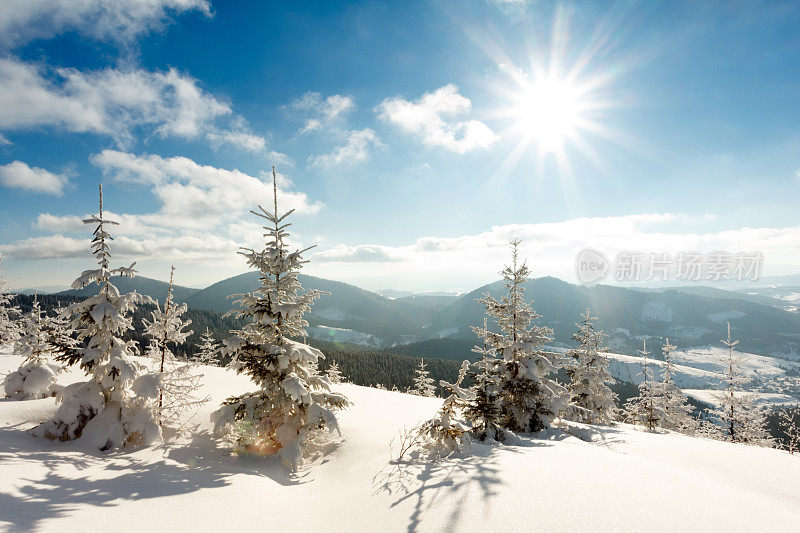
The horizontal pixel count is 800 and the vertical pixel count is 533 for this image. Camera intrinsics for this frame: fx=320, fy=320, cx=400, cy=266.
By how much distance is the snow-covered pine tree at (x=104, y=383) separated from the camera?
9.09 m

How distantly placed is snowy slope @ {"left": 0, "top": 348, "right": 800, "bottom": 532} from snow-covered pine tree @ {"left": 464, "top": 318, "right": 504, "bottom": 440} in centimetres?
221

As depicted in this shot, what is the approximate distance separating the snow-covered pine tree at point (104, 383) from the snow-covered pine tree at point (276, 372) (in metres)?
2.16

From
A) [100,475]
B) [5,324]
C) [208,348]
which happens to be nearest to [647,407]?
[100,475]

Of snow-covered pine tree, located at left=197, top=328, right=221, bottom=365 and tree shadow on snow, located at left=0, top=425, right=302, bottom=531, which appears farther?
snow-covered pine tree, located at left=197, top=328, right=221, bottom=365

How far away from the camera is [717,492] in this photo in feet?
20.1

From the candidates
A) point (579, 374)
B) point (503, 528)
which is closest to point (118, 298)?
point (503, 528)

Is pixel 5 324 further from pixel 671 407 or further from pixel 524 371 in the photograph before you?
pixel 671 407

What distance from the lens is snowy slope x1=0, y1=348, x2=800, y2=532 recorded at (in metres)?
4.97

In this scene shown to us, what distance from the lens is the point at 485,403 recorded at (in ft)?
40.5

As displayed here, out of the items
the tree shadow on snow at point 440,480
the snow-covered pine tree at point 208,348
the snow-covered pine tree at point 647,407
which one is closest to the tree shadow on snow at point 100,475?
the tree shadow on snow at point 440,480

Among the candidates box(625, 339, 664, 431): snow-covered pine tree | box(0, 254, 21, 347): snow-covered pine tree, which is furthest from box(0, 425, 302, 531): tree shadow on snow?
box(0, 254, 21, 347): snow-covered pine tree

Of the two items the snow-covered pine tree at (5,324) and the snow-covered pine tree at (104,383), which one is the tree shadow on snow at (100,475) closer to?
the snow-covered pine tree at (104,383)

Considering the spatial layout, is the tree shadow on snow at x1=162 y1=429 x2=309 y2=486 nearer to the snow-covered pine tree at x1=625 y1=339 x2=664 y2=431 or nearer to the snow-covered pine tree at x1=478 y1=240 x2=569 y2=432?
the snow-covered pine tree at x1=478 y1=240 x2=569 y2=432

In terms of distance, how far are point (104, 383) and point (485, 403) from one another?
12609 mm
